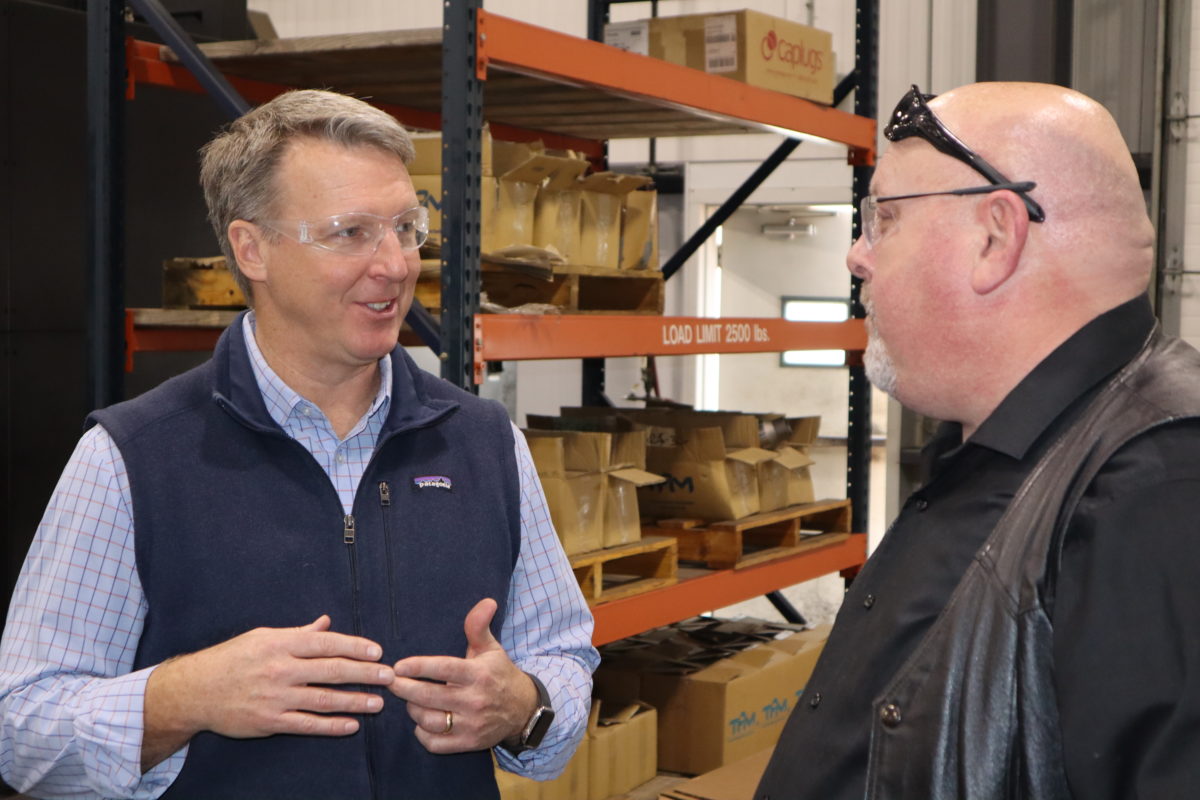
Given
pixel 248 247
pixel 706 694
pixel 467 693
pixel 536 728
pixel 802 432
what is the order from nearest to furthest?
pixel 467 693 < pixel 536 728 < pixel 248 247 < pixel 706 694 < pixel 802 432

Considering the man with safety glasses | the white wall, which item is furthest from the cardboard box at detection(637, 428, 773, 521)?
the white wall

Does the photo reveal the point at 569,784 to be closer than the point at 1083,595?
No

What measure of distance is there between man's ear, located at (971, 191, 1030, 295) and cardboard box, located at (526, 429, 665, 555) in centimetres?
219

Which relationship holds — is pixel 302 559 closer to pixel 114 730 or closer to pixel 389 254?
pixel 114 730

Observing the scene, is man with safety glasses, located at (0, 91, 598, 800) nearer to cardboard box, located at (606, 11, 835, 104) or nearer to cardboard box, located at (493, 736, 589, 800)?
cardboard box, located at (493, 736, 589, 800)

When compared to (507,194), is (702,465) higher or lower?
lower

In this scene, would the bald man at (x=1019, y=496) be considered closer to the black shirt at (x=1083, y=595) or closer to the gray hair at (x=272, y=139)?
the black shirt at (x=1083, y=595)

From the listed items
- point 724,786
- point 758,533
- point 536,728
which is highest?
point 536,728

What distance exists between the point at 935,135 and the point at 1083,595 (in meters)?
0.63

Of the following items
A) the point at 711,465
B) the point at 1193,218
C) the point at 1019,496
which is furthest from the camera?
the point at 1193,218

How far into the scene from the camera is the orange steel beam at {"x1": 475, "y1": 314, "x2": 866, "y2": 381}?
322 centimetres

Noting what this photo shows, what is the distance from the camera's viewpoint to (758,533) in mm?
4730

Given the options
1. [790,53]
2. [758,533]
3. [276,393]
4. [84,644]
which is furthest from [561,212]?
[84,644]

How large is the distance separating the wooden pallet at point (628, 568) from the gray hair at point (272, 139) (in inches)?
67.5
